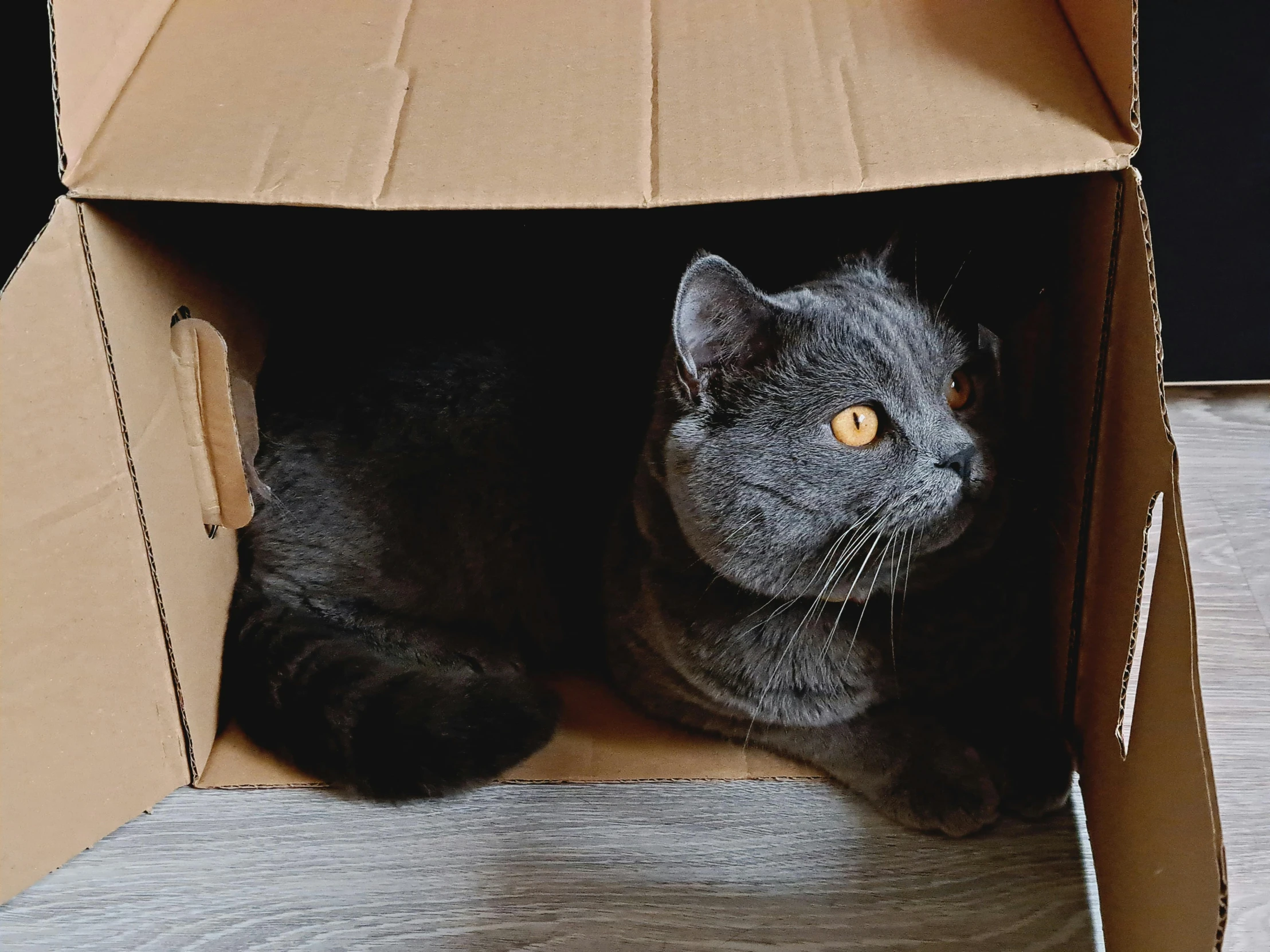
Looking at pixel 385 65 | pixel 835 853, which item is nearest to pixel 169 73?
pixel 385 65

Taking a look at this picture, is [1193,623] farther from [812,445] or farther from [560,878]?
[560,878]

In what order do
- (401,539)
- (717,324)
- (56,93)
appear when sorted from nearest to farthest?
(56,93), (717,324), (401,539)

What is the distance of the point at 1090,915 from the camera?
952mm

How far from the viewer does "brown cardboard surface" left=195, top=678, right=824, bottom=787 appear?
1.10m

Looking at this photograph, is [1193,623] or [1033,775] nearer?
[1193,623]

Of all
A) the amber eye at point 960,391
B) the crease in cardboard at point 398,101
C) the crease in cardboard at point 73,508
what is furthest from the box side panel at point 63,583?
the amber eye at point 960,391

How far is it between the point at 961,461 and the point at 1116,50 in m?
0.35

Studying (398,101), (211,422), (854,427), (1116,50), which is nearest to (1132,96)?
(1116,50)

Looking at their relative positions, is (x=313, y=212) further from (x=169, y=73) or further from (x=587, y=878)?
(x=587, y=878)

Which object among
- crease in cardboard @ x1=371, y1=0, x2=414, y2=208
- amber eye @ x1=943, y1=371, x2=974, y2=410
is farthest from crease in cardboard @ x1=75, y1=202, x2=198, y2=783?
amber eye @ x1=943, y1=371, x2=974, y2=410

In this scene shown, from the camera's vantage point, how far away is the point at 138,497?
976 millimetres

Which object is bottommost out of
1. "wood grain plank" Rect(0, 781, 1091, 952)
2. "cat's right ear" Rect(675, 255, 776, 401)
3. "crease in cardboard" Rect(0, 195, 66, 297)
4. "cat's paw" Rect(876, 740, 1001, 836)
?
"wood grain plank" Rect(0, 781, 1091, 952)

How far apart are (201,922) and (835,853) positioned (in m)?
0.58

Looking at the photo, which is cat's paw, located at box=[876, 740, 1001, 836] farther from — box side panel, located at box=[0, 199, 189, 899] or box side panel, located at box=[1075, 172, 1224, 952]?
box side panel, located at box=[0, 199, 189, 899]
